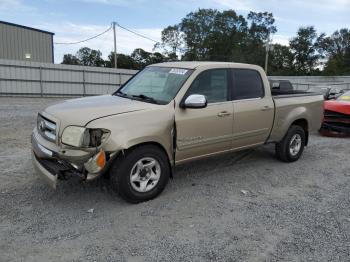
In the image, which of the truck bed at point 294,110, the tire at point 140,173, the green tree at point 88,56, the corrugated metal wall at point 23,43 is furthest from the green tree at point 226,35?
the tire at point 140,173

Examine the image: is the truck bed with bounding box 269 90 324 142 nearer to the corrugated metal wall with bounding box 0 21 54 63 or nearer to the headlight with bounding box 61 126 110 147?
the headlight with bounding box 61 126 110 147

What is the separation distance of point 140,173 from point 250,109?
2.25m

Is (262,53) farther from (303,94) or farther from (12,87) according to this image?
(303,94)

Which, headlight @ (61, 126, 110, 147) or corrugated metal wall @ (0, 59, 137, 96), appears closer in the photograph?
headlight @ (61, 126, 110, 147)

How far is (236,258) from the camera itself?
10.9 feet

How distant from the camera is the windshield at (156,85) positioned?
4.85 meters

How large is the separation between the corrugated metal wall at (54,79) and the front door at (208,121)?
666 inches

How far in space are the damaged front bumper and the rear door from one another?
2.33 m

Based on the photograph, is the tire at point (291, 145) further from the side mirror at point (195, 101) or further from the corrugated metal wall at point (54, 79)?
the corrugated metal wall at point (54, 79)

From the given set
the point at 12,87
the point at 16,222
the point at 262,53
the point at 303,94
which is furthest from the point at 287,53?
the point at 16,222

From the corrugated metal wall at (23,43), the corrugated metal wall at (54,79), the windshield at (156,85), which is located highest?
the corrugated metal wall at (23,43)

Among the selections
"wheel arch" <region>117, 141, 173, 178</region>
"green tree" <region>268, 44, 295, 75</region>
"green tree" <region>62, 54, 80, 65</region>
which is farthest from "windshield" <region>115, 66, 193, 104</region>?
"green tree" <region>62, 54, 80, 65</region>

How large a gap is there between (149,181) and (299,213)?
1.93 m

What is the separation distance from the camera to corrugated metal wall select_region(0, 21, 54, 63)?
86.8 ft
